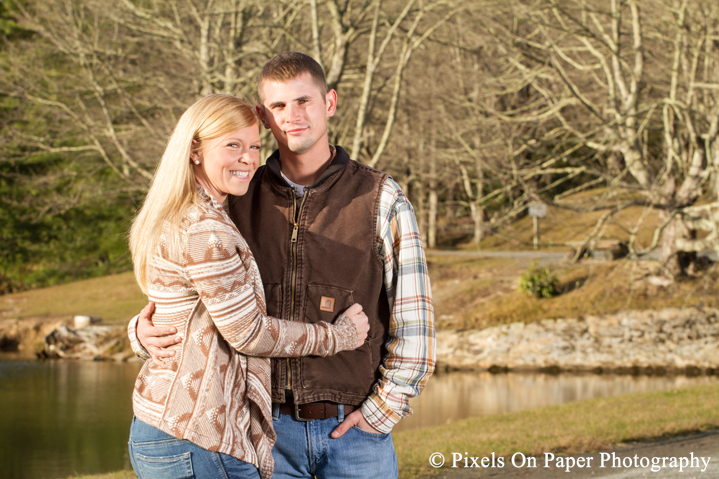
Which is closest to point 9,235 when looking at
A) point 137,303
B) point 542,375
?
point 137,303

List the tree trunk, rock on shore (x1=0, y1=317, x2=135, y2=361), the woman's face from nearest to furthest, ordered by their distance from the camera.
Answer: the woman's face → the tree trunk → rock on shore (x1=0, y1=317, x2=135, y2=361)

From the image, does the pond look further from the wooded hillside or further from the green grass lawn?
the green grass lawn

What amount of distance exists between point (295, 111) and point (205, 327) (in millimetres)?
838

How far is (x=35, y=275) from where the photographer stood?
27.5 meters

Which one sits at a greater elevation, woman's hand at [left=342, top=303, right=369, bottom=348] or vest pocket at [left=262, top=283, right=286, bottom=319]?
vest pocket at [left=262, top=283, right=286, bottom=319]

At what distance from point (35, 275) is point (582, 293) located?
2158 cm

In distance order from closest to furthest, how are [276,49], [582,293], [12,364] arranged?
[276,49], [12,364], [582,293]

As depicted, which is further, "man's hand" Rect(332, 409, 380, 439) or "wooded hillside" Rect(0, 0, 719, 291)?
"wooded hillside" Rect(0, 0, 719, 291)

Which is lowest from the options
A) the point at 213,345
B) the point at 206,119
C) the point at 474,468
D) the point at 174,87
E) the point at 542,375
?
the point at 542,375

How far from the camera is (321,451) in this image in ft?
7.50

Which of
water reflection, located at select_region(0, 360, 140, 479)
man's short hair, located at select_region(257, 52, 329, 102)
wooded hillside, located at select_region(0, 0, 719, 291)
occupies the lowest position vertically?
water reflection, located at select_region(0, 360, 140, 479)

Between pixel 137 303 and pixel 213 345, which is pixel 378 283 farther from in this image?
pixel 137 303

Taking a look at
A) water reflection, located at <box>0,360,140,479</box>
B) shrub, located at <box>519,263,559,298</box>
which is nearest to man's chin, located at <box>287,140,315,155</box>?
water reflection, located at <box>0,360,140,479</box>

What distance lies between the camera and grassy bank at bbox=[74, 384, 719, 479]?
21.5 ft
